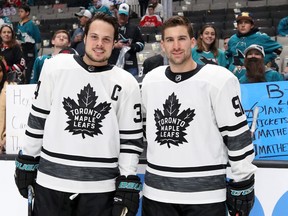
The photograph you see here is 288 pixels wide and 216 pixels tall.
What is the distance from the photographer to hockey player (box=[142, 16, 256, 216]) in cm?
217

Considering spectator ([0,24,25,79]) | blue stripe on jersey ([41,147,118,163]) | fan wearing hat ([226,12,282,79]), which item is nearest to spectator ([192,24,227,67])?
fan wearing hat ([226,12,282,79])

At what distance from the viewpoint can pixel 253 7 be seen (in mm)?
9172

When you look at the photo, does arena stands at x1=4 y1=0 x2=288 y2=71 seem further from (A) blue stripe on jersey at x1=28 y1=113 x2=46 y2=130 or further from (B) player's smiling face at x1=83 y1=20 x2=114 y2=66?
(A) blue stripe on jersey at x1=28 y1=113 x2=46 y2=130

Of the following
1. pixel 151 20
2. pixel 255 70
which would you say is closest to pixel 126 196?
pixel 255 70

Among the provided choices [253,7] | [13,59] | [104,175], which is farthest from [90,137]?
[253,7]

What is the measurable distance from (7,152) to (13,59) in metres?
2.27

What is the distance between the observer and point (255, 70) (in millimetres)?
3279

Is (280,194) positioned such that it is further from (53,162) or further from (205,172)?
(53,162)

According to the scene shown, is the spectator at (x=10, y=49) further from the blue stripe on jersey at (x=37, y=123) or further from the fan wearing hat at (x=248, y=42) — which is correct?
the blue stripe on jersey at (x=37, y=123)

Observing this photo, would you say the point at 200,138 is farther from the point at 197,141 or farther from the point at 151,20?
the point at 151,20

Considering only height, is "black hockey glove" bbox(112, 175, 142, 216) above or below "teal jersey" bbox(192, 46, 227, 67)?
below

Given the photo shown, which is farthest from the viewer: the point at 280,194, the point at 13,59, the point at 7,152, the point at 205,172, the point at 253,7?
the point at 253,7

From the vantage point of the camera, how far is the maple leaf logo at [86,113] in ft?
7.51

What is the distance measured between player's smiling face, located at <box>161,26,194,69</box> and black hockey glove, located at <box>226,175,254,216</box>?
21.7 inches
